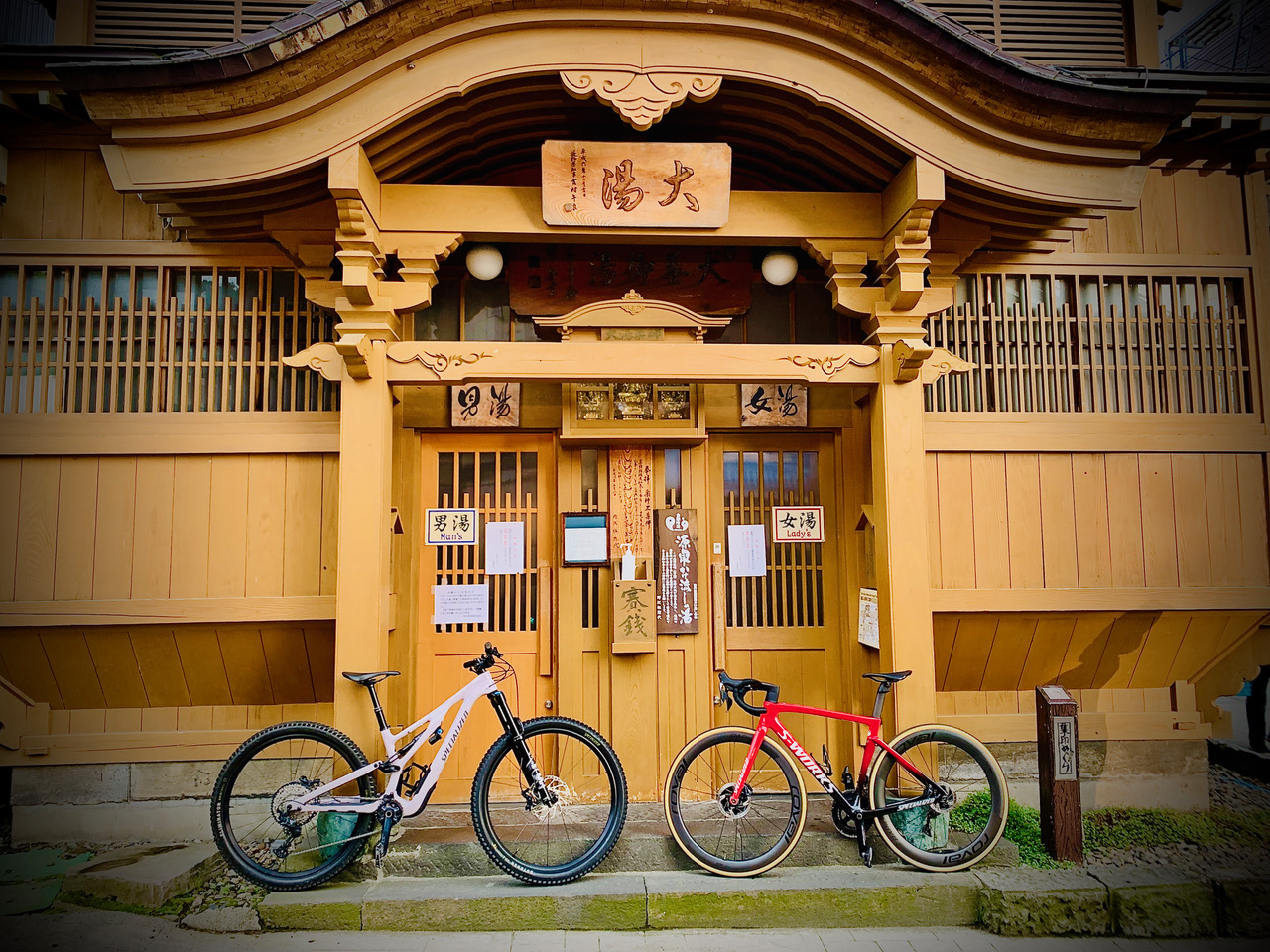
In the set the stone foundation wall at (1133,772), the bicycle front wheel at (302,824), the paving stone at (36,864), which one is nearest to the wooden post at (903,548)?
the stone foundation wall at (1133,772)

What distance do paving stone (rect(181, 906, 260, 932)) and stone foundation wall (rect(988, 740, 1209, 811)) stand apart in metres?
5.31

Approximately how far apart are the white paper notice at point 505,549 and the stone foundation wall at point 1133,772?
13.2 feet

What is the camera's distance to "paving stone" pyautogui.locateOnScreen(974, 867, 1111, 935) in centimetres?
460

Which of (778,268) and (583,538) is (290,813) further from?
(778,268)

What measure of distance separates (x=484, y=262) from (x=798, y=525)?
125 inches

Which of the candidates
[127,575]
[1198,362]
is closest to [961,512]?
[1198,362]

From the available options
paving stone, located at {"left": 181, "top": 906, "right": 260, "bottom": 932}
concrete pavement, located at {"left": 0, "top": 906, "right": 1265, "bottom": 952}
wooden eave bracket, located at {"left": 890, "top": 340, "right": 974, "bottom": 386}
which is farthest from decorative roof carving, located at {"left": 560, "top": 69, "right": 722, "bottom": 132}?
paving stone, located at {"left": 181, "top": 906, "right": 260, "bottom": 932}

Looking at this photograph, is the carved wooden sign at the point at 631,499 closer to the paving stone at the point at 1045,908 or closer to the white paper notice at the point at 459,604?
the white paper notice at the point at 459,604

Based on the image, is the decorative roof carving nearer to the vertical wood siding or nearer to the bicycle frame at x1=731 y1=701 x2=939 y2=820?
the vertical wood siding

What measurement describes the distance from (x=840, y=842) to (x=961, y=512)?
8.53 feet

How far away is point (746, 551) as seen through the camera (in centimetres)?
636

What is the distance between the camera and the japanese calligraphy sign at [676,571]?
6.11 meters

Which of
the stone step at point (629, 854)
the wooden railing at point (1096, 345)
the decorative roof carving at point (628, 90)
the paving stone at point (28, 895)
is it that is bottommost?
the paving stone at point (28, 895)

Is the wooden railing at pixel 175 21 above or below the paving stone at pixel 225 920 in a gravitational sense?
above
